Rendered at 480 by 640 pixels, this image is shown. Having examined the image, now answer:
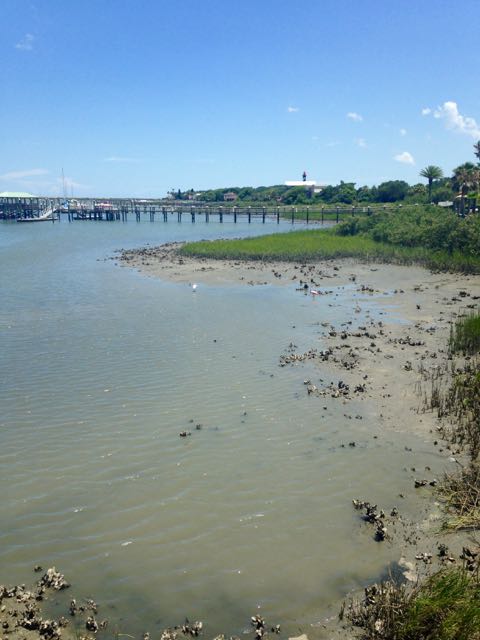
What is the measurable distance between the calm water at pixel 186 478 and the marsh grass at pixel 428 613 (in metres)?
0.89

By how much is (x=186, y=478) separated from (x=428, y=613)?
18.4 ft

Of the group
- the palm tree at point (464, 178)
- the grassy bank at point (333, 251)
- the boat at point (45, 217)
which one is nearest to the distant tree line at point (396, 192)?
the palm tree at point (464, 178)

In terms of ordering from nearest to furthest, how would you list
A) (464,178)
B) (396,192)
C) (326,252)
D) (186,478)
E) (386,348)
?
1. (186,478)
2. (386,348)
3. (326,252)
4. (464,178)
5. (396,192)

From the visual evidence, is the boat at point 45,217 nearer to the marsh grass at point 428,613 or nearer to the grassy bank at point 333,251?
the grassy bank at point 333,251

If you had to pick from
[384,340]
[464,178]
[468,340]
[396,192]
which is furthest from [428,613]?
[396,192]

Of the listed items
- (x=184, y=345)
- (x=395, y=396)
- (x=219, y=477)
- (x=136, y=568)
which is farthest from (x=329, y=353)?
(x=136, y=568)

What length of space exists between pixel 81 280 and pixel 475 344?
93.0ft

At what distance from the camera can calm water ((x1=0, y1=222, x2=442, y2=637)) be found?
7.48 m

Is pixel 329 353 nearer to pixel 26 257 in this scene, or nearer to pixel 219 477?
pixel 219 477

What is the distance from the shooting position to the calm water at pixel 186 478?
7.48 m

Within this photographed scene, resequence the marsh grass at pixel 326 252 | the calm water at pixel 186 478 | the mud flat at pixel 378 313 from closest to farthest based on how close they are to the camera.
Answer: the calm water at pixel 186 478 → the mud flat at pixel 378 313 → the marsh grass at pixel 326 252

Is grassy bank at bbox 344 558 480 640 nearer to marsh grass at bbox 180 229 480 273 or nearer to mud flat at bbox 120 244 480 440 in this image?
mud flat at bbox 120 244 480 440

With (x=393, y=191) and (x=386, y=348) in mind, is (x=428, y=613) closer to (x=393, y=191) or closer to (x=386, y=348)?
(x=386, y=348)

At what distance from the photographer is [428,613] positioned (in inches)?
229
